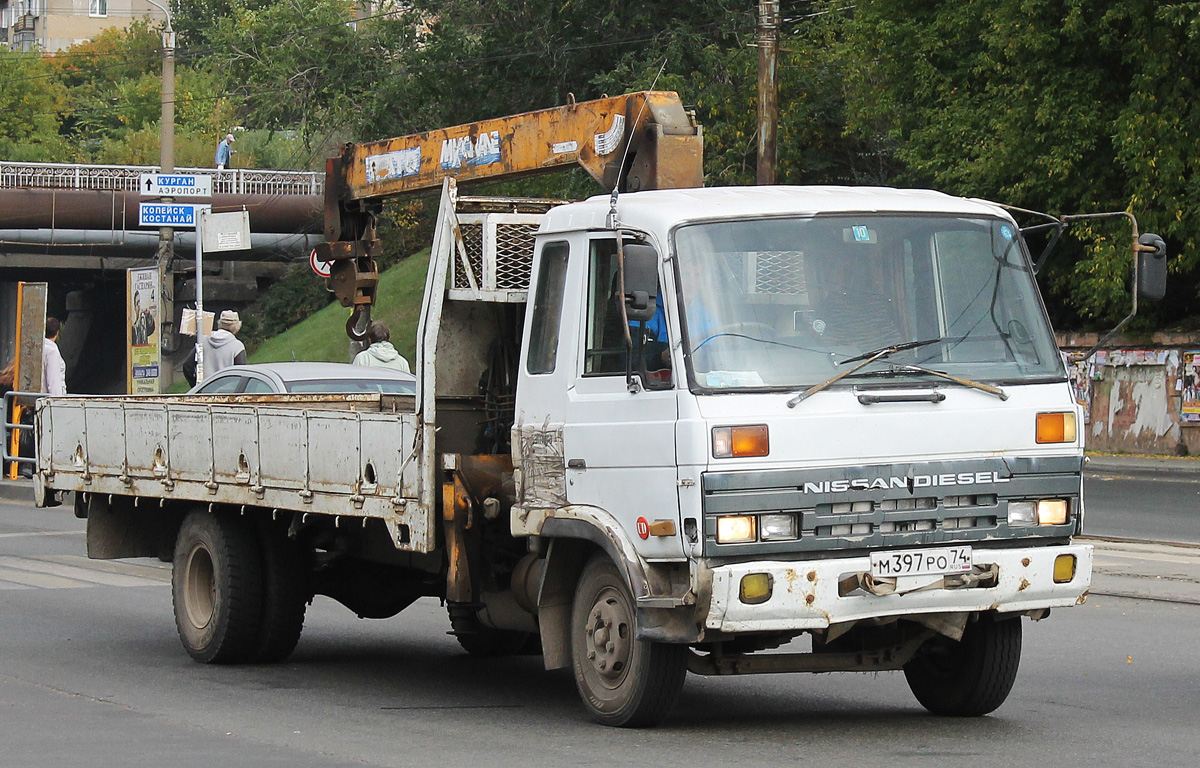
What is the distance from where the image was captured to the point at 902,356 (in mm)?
7238

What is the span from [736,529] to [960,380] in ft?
3.80

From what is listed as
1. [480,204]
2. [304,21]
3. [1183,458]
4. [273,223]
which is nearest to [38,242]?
[273,223]

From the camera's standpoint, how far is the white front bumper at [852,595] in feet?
22.2

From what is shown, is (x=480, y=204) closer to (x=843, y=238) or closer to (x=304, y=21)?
(x=843, y=238)

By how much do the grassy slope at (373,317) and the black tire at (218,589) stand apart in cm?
3342

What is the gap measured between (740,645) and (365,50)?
37.1 meters

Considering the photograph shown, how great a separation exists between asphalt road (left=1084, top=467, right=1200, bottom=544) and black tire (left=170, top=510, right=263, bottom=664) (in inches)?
365

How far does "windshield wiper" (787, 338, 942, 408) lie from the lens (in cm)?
695

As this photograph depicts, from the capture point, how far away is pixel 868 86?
32656mm

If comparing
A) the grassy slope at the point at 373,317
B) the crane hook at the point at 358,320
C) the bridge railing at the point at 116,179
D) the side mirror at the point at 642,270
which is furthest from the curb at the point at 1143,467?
the bridge railing at the point at 116,179

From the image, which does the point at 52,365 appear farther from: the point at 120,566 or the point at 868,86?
the point at 868,86

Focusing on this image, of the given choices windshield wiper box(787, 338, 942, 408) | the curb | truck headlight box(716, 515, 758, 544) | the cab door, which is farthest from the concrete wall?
truck headlight box(716, 515, 758, 544)

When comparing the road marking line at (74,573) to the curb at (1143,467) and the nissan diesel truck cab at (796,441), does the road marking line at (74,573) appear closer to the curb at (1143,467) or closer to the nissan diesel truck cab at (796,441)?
the nissan diesel truck cab at (796,441)

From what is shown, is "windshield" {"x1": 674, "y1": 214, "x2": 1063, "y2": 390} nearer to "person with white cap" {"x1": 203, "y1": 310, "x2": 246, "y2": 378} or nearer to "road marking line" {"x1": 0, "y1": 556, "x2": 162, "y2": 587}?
"road marking line" {"x1": 0, "y1": 556, "x2": 162, "y2": 587}
